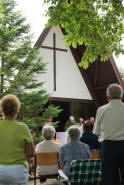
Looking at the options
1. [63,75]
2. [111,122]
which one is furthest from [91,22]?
[63,75]

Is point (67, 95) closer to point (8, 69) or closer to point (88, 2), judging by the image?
point (8, 69)

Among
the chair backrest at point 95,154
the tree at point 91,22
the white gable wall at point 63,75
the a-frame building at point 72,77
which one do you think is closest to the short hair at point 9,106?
the chair backrest at point 95,154

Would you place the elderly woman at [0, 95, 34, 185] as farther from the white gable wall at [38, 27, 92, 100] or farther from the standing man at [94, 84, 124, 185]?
the white gable wall at [38, 27, 92, 100]

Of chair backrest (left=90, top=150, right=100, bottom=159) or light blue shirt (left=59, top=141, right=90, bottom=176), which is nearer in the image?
light blue shirt (left=59, top=141, right=90, bottom=176)

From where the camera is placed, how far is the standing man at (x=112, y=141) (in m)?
4.02

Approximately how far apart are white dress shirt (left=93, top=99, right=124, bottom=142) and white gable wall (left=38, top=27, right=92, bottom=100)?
11.9 meters

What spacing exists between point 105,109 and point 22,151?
1.42 meters

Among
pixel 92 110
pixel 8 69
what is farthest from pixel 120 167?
pixel 92 110

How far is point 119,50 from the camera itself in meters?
9.12

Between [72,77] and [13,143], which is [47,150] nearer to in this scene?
[13,143]

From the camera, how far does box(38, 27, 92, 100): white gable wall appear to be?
16328mm

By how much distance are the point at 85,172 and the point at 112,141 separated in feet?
1.76

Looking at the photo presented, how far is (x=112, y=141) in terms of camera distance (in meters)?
4.02

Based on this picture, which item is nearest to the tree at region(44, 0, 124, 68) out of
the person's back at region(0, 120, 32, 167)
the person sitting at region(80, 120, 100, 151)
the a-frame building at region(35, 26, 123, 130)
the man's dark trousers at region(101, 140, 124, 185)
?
the person sitting at region(80, 120, 100, 151)
